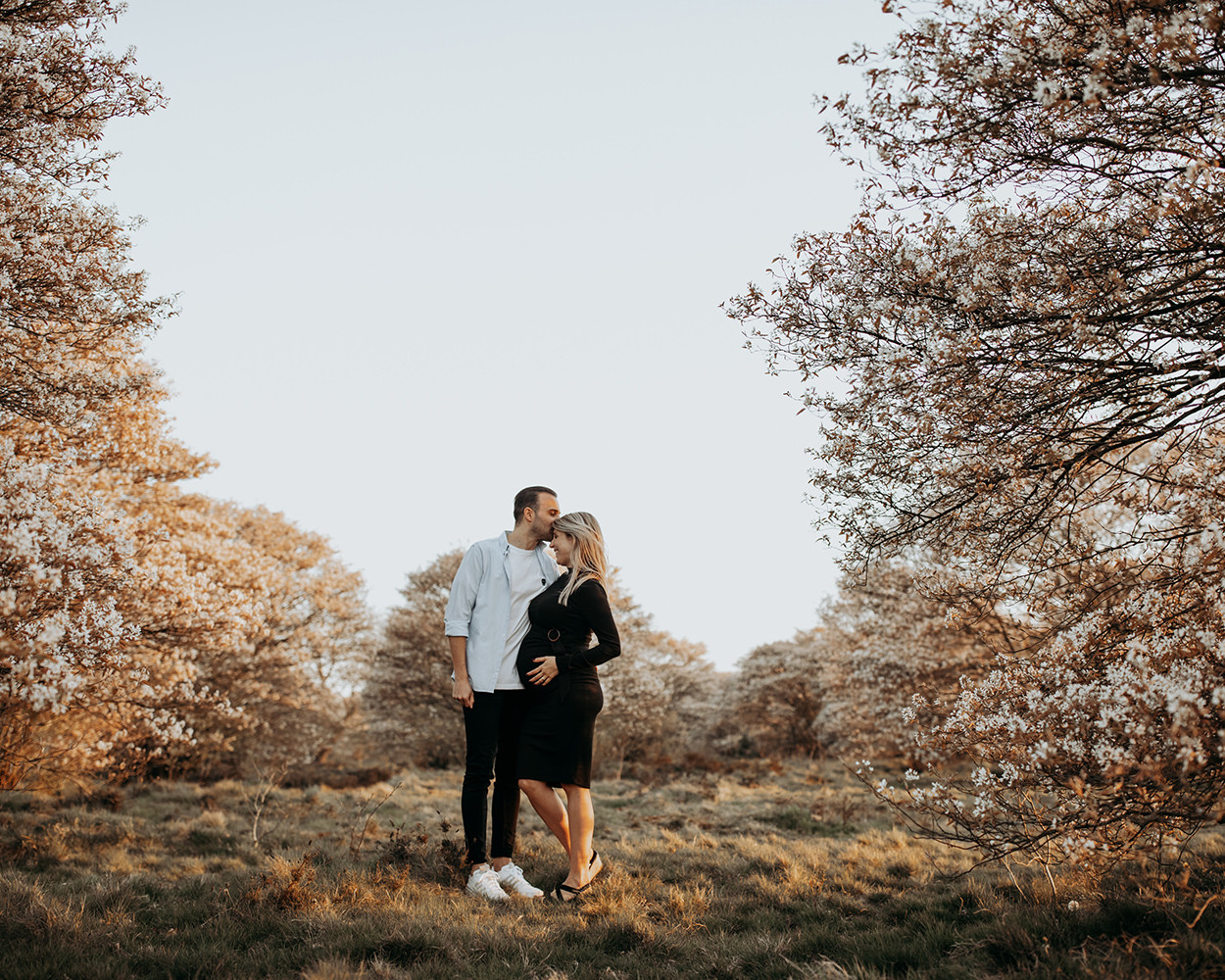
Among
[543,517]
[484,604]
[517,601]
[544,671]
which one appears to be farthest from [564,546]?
[544,671]

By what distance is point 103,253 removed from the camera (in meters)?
5.75

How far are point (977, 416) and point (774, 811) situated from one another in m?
6.86

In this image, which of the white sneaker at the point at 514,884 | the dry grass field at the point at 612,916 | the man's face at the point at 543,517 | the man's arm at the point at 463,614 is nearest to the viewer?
the dry grass field at the point at 612,916

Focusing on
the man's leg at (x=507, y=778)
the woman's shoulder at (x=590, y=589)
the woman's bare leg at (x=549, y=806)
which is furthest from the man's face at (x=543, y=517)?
the woman's bare leg at (x=549, y=806)

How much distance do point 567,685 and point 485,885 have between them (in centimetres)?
125

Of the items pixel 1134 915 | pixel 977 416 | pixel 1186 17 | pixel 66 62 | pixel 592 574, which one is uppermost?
pixel 66 62

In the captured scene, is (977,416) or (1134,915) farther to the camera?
(977,416)

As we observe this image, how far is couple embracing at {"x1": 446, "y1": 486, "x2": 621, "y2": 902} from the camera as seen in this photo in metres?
4.61

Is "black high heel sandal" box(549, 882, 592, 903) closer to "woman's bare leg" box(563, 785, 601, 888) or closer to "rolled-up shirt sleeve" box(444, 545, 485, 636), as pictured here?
"woman's bare leg" box(563, 785, 601, 888)

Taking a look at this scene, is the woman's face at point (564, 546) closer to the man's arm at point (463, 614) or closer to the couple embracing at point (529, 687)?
the couple embracing at point (529, 687)

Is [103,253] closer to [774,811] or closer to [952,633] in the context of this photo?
[774,811]

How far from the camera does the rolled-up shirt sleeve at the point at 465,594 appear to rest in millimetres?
4961

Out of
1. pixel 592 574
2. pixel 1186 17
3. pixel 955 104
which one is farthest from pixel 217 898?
pixel 1186 17

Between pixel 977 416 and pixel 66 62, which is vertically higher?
pixel 66 62
